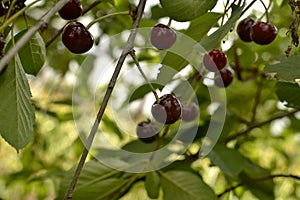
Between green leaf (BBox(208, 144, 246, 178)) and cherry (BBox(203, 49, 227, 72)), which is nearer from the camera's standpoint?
cherry (BBox(203, 49, 227, 72))

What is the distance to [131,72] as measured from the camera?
1272mm

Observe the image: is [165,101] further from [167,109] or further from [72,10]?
[72,10]

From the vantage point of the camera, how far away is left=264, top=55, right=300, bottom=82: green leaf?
73 cm

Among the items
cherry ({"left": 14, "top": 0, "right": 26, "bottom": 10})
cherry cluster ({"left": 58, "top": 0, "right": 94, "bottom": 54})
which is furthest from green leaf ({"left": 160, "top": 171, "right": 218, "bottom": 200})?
cherry ({"left": 14, "top": 0, "right": 26, "bottom": 10})

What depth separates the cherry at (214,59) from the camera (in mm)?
744

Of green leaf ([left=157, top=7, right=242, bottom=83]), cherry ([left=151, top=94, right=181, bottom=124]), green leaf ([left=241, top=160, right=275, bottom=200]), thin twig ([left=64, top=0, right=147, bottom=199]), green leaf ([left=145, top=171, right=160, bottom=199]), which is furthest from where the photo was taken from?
green leaf ([left=241, top=160, right=275, bottom=200])

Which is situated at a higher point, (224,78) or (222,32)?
(222,32)

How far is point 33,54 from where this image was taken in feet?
2.38

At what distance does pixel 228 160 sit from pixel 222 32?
45 centimetres

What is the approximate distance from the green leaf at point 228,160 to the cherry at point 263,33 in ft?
1.07

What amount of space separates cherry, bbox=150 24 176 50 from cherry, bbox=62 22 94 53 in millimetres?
78

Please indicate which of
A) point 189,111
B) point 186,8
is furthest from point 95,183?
point 186,8

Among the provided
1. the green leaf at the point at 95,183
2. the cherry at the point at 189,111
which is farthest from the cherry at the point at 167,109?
the green leaf at the point at 95,183

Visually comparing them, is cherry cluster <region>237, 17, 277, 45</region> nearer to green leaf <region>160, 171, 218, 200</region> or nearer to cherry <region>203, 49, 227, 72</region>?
cherry <region>203, 49, 227, 72</region>
